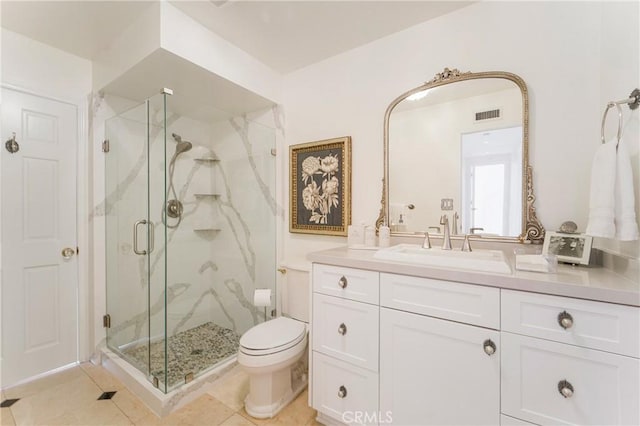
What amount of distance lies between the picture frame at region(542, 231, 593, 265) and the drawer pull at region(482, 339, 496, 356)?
57 centimetres

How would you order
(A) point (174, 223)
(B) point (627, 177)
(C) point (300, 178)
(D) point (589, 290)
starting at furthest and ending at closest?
(C) point (300, 178), (A) point (174, 223), (B) point (627, 177), (D) point (589, 290)

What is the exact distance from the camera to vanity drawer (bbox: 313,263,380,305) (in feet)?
4.31

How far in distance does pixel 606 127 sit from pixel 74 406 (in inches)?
132

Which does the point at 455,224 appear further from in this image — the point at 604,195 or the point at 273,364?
the point at 273,364

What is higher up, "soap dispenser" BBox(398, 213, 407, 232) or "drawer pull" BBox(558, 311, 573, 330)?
"soap dispenser" BBox(398, 213, 407, 232)

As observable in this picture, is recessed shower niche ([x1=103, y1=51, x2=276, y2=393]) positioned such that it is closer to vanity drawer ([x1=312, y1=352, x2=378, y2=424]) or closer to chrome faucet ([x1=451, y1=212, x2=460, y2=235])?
vanity drawer ([x1=312, y1=352, x2=378, y2=424])

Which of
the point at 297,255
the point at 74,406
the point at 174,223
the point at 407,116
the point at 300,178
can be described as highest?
the point at 407,116

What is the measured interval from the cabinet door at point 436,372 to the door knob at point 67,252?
7.99ft

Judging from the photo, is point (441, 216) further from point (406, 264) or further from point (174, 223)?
point (174, 223)

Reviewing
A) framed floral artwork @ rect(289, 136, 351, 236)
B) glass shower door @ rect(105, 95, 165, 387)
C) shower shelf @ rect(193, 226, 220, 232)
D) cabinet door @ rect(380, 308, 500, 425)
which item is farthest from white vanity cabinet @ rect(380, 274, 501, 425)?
shower shelf @ rect(193, 226, 220, 232)

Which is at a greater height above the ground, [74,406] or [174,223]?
[174,223]

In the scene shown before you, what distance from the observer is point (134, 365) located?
1919mm

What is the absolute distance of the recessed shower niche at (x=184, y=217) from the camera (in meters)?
1.92

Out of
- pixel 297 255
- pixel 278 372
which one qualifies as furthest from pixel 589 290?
pixel 297 255
